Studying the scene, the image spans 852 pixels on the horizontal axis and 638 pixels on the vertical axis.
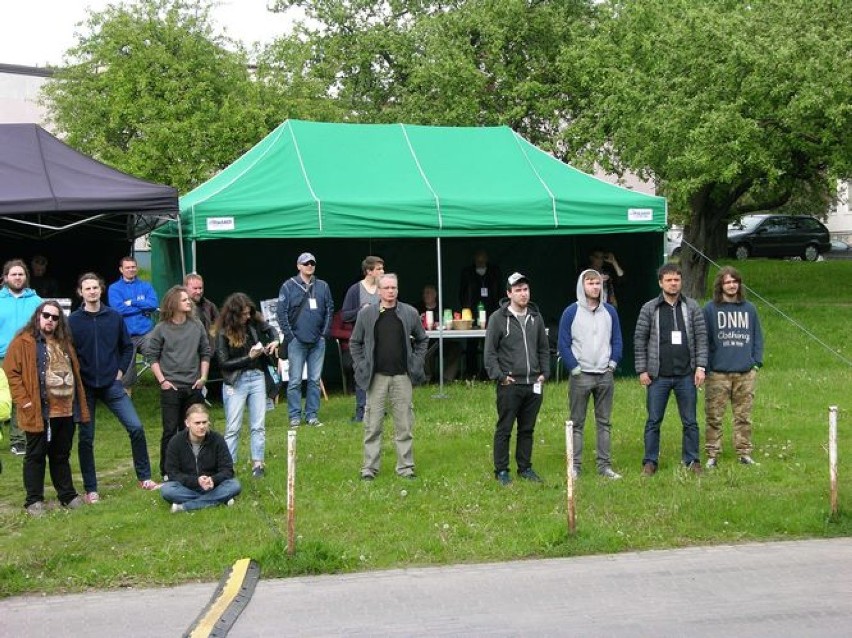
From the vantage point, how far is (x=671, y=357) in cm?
1023

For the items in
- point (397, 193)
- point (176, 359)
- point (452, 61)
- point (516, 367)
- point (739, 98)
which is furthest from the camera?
point (452, 61)

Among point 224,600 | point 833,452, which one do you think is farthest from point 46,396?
point 833,452

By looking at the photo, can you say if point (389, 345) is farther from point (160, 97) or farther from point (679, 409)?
point (160, 97)

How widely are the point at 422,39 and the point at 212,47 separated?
6.54m

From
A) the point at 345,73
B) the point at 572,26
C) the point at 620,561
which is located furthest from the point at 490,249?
the point at 345,73

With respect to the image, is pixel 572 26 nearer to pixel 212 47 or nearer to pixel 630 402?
pixel 212 47

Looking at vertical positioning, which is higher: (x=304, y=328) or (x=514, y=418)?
(x=304, y=328)

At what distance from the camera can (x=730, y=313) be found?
416 inches

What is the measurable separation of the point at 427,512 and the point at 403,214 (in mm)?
6558

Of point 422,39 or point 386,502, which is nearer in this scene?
point 386,502

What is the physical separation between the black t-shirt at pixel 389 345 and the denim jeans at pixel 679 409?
2.15 m

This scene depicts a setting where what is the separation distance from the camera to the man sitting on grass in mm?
9281

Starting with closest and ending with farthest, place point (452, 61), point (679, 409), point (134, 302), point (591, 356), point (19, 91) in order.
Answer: point (591, 356), point (679, 409), point (134, 302), point (452, 61), point (19, 91)

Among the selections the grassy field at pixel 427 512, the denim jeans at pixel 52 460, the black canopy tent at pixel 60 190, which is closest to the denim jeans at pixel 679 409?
the grassy field at pixel 427 512
